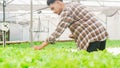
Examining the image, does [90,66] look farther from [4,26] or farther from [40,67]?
[4,26]

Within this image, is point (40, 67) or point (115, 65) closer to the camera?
point (40, 67)

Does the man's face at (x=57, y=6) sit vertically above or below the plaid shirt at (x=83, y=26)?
above

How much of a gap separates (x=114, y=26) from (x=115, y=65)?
25.5 metres

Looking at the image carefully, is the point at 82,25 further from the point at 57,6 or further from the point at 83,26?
the point at 57,6

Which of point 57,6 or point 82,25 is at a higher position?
point 57,6

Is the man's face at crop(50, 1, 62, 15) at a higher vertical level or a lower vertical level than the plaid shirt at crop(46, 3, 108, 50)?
higher

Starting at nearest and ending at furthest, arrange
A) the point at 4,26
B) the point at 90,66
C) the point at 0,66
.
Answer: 1. the point at 0,66
2. the point at 90,66
3. the point at 4,26

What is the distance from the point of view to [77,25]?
4309mm

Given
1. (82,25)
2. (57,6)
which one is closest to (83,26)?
(82,25)

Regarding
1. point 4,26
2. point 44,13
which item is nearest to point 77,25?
point 4,26

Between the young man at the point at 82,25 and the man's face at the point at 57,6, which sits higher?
the man's face at the point at 57,6

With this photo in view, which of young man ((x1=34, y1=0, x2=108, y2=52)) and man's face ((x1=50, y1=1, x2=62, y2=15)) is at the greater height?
man's face ((x1=50, y1=1, x2=62, y2=15))

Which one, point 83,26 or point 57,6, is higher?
point 57,6

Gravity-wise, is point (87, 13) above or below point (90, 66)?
above
